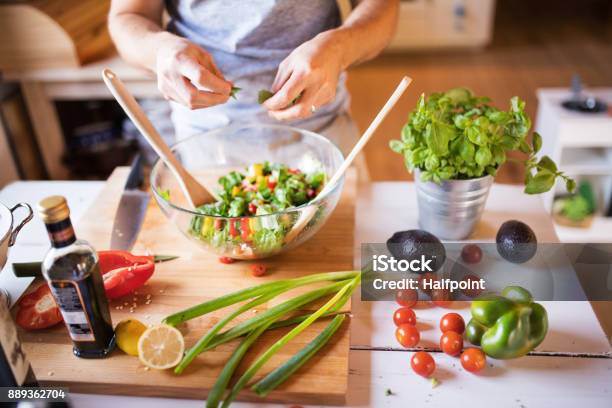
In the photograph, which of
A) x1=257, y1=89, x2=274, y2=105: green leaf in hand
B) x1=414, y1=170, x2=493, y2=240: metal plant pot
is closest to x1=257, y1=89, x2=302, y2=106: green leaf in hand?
x1=257, y1=89, x2=274, y2=105: green leaf in hand

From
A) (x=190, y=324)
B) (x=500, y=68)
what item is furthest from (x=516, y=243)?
(x=500, y=68)

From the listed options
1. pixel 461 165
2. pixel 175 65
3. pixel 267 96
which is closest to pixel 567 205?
pixel 461 165

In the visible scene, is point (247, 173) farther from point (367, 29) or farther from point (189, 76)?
point (367, 29)

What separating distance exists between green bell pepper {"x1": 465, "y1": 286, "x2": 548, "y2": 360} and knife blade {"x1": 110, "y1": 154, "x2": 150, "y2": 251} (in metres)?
0.65

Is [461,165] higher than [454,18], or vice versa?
[461,165]

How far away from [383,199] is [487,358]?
0.47 m

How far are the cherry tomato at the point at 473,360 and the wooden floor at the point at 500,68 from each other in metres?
2.14

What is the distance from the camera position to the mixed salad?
926 mm

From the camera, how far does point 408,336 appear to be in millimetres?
865

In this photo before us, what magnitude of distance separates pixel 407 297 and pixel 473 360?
16cm

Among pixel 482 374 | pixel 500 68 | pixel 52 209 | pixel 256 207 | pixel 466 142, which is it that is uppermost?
pixel 52 209

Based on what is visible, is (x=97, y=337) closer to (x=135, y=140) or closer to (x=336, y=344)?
(x=336, y=344)

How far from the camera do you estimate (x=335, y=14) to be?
4.27ft

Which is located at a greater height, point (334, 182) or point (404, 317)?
point (334, 182)
